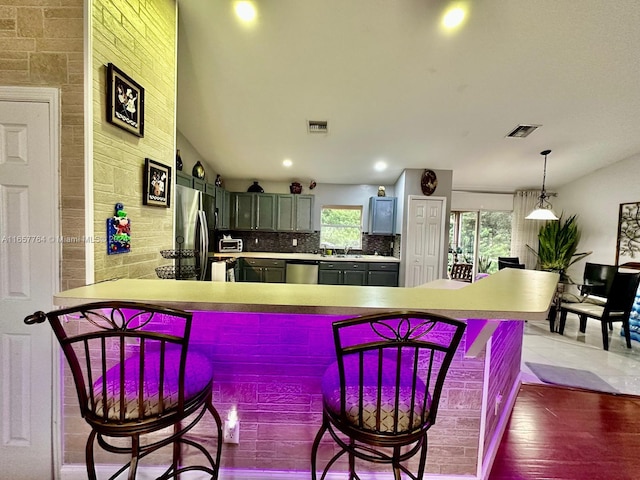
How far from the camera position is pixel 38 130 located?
1.38 metres

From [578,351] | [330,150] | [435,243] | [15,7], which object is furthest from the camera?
[435,243]

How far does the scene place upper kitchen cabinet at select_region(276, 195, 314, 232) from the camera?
5102 millimetres

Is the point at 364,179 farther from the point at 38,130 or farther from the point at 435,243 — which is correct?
the point at 38,130

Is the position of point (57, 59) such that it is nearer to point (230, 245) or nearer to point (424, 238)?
point (230, 245)

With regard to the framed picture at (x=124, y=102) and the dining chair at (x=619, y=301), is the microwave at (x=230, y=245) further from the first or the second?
the dining chair at (x=619, y=301)

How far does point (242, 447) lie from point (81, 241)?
1308 mm

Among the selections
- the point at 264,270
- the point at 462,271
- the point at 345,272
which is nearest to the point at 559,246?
the point at 462,271

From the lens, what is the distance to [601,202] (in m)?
A: 4.92

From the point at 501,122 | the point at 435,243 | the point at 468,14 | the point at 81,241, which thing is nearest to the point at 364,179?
the point at 435,243

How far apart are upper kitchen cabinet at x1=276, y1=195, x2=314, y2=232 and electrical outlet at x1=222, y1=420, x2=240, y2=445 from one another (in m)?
3.86

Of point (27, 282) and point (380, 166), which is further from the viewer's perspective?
point (380, 166)

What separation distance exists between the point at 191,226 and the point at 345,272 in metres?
2.85

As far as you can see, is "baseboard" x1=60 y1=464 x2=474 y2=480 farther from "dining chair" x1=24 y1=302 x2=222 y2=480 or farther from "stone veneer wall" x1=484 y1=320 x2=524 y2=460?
"stone veneer wall" x1=484 y1=320 x2=524 y2=460

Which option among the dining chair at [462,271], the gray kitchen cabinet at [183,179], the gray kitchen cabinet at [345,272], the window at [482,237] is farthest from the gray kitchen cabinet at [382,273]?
the gray kitchen cabinet at [183,179]
